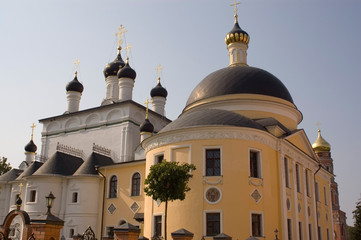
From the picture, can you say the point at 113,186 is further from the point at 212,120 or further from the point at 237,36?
the point at 237,36

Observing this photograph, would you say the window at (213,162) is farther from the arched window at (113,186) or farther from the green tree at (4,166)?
the green tree at (4,166)

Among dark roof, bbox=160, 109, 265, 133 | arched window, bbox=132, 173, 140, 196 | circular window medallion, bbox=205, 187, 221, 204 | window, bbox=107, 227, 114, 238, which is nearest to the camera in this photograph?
circular window medallion, bbox=205, 187, 221, 204

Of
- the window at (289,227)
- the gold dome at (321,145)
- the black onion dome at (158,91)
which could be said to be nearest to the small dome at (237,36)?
the black onion dome at (158,91)

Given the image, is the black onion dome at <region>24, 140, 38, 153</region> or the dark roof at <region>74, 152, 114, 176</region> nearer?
the dark roof at <region>74, 152, 114, 176</region>

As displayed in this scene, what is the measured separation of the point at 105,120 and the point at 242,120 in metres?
14.6

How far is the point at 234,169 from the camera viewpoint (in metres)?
18.3

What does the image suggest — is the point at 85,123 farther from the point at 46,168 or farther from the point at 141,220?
the point at 141,220

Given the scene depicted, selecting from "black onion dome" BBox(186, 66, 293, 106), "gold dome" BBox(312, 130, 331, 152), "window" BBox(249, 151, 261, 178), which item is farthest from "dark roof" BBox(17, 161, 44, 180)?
"gold dome" BBox(312, 130, 331, 152)

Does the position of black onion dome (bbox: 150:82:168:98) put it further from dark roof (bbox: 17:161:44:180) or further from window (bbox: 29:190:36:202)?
window (bbox: 29:190:36:202)

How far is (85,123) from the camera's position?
32.2m

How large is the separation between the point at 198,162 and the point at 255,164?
273cm

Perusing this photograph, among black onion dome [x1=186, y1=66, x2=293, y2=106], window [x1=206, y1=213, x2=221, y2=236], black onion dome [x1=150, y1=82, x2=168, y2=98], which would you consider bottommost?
window [x1=206, y1=213, x2=221, y2=236]

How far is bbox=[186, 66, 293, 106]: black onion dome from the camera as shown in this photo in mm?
23531

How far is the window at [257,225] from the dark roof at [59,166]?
1254 cm
